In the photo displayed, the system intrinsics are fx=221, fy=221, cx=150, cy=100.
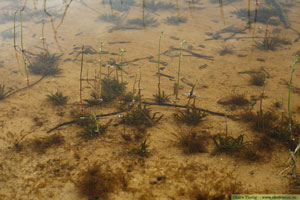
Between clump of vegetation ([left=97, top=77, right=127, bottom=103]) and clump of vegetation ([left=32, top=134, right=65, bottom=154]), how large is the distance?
1178mm

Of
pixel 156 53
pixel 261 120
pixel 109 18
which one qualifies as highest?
pixel 109 18

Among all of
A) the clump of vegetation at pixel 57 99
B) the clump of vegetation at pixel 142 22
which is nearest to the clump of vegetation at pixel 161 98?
the clump of vegetation at pixel 57 99

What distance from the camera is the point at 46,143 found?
3.01 m

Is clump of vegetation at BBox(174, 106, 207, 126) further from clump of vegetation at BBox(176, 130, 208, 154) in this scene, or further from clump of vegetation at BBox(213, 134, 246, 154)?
clump of vegetation at BBox(213, 134, 246, 154)

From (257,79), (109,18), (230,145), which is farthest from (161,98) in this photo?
(109,18)

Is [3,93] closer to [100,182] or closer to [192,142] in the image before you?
[100,182]

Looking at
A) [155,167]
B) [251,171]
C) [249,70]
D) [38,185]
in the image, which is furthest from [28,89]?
[249,70]

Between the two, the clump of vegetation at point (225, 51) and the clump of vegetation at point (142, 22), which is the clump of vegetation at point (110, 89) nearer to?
the clump of vegetation at point (225, 51)

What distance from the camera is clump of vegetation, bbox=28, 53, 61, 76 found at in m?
5.34

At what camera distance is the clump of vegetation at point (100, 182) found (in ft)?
7.40

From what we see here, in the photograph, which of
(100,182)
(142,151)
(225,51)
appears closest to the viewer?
(100,182)

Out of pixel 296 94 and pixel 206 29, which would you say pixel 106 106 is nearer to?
pixel 296 94

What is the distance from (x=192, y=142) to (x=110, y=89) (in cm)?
223

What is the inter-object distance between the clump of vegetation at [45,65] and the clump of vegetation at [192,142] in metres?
3.77
